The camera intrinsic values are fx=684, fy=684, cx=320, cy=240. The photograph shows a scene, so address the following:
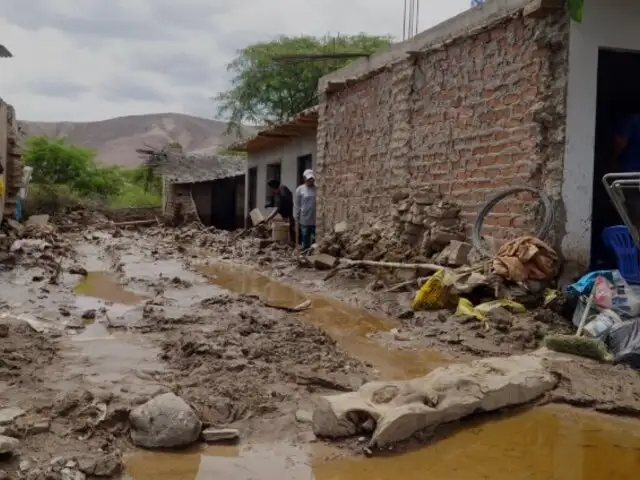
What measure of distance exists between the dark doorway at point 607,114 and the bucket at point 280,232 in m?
8.28

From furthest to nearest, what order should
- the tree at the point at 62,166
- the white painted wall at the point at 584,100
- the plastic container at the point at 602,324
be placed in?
the tree at the point at 62,166 < the white painted wall at the point at 584,100 < the plastic container at the point at 602,324

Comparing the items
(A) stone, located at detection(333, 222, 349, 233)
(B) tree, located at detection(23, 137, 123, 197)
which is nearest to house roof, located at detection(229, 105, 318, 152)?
(A) stone, located at detection(333, 222, 349, 233)

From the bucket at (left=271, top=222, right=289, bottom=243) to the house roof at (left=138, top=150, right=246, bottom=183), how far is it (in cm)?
1186

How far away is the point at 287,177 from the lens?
17.3 m

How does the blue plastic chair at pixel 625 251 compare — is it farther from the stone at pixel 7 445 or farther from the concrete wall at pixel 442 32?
the stone at pixel 7 445

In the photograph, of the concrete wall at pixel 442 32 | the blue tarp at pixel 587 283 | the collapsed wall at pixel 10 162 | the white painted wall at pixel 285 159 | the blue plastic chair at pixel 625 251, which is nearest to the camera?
the blue plastic chair at pixel 625 251

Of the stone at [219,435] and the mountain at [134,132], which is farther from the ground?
the mountain at [134,132]

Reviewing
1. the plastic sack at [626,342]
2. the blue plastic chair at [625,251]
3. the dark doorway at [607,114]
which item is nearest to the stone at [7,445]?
the plastic sack at [626,342]

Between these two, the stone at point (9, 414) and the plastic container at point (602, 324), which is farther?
the plastic container at point (602, 324)

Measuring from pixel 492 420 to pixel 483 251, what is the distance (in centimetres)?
375

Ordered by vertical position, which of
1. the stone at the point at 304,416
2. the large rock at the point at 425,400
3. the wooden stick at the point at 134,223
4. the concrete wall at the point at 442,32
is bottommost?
the stone at the point at 304,416

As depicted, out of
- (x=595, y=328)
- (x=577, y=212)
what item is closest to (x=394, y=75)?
Answer: (x=577, y=212)

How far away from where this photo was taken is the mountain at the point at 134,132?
248 feet

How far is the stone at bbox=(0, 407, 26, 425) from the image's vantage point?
11.2 feet
